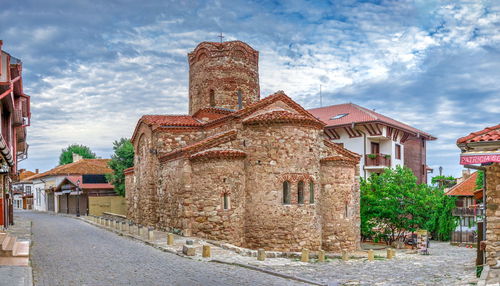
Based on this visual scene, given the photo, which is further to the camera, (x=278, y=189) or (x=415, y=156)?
(x=415, y=156)

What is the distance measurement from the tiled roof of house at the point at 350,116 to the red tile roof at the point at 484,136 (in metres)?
18.9

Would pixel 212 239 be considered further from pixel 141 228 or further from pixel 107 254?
pixel 107 254

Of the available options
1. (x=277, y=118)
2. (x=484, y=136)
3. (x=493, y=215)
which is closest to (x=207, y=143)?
(x=277, y=118)

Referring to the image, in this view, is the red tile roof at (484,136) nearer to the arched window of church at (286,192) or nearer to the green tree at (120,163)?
the arched window of church at (286,192)

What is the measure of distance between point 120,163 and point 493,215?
3082cm

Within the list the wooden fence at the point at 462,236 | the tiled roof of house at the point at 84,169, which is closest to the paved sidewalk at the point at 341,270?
the wooden fence at the point at 462,236

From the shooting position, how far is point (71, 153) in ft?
240

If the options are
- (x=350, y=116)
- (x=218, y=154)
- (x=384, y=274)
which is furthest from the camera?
(x=350, y=116)

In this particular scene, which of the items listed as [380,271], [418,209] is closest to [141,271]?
[380,271]

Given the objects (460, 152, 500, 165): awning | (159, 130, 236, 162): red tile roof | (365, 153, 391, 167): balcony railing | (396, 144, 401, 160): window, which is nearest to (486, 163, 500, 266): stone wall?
(460, 152, 500, 165): awning

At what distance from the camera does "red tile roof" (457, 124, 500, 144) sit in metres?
9.27

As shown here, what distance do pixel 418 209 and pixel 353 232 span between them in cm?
568

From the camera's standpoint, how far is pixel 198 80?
2547 cm

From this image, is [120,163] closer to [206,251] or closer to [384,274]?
[206,251]
